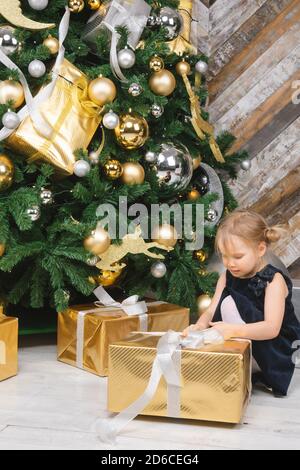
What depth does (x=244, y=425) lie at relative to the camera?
171cm

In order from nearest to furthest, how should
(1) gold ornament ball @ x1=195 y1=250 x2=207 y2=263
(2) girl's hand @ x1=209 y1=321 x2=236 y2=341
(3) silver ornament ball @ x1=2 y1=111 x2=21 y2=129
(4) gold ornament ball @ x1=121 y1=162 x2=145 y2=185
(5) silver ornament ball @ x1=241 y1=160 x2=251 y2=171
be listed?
(2) girl's hand @ x1=209 y1=321 x2=236 y2=341 < (3) silver ornament ball @ x1=2 y1=111 x2=21 y2=129 < (4) gold ornament ball @ x1=121 y1=162 x2=145 y2=185 < (1) gold ornament ball @ x1=195 y1=250 x2=207 y2=263 < (5) silver ornament ball @ x1=241 y1=160 x2=251 y2=171

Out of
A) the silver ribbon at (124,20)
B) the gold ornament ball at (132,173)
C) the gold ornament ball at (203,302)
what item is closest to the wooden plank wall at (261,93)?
the gold ornament ball at (203,302)

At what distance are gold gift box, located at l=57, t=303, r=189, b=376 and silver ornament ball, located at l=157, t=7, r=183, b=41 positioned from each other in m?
0.96

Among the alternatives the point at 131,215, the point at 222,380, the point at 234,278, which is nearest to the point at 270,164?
the point at 131,215

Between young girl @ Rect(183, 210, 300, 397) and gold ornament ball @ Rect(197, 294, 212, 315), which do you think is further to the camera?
gold ornament ball @ Rect(197, 294, 212, 315)

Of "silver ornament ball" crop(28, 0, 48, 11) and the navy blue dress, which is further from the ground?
"silver ornament ball" crop(28, 0, 48, 11)

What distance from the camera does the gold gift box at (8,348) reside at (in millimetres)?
2031

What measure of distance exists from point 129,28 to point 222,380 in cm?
A: 125

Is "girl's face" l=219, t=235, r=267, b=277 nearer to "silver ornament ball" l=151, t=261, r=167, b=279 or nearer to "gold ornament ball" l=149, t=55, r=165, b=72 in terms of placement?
"silver ornament ball" l=151, t=261, r=167, b=279

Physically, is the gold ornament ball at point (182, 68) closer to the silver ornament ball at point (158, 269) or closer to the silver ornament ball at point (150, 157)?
the silver ornament ball at point (150, 157)

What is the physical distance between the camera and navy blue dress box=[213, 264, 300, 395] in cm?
194

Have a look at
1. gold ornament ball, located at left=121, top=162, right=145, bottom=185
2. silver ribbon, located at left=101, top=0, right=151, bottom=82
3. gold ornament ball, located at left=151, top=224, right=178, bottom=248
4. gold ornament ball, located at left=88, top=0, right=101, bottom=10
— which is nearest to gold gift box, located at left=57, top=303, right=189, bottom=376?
gold ornament ball, located at left=151, top=224, right=178, bottom=248

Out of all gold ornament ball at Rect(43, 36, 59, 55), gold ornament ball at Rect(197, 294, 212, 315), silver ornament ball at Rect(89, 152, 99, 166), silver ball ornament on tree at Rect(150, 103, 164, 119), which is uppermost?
silver ball ornament on tree at Rect(150, 103, 164, 119)

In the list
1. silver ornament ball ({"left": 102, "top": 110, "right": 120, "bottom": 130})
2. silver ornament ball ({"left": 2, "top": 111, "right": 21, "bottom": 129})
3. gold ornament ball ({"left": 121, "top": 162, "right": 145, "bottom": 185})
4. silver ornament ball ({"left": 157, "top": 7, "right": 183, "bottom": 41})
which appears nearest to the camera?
silver ornament ball ({"left": 2, "top": 111, "right": 21, "bottom": 129})
